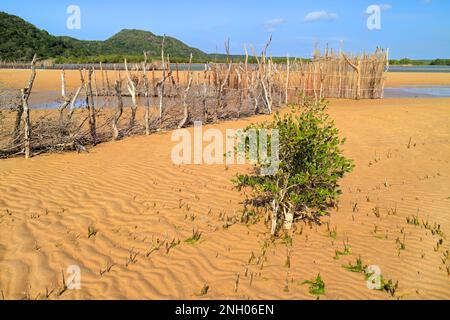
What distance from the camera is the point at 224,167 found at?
7.54 meters

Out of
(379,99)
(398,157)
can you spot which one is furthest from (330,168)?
(379,99)

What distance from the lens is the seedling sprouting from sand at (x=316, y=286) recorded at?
3391 millimetres

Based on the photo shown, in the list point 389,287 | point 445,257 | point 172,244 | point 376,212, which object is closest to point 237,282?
point 172,244

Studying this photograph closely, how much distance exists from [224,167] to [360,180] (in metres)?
2.59

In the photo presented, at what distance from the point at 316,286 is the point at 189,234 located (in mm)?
1746

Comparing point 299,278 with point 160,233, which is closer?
point 299,278

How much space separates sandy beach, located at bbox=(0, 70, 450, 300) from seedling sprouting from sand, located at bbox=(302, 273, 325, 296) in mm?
51

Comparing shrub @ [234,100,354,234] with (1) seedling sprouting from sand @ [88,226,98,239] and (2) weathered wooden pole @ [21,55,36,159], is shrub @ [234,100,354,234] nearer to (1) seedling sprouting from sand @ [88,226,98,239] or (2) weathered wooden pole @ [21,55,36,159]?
(1) seedling sprouting from sand @ [88,226,98,239]

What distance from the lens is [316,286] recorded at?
137 inches

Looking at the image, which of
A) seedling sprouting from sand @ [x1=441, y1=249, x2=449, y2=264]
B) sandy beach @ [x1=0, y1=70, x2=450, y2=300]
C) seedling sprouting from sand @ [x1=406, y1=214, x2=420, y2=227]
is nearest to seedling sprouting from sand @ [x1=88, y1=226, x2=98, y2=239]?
sandy beach @ [x1=0, y1=70, x2=450, y2=300]

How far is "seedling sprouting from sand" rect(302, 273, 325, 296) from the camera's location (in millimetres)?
3391

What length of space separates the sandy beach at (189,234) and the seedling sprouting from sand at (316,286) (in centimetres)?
5

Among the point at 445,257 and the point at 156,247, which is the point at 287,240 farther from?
the point at 445,257

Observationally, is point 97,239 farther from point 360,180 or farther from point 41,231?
point 360,180
